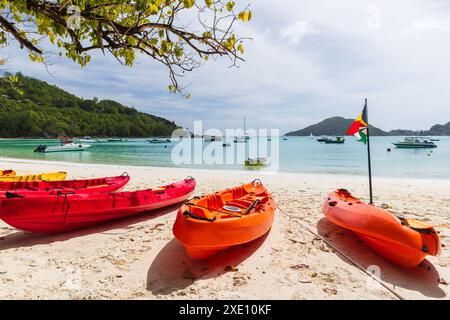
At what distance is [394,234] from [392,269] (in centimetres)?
56

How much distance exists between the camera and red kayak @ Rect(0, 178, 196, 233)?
480 centimetres

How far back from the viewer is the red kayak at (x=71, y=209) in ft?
15.8

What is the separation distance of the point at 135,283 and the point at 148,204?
9.74ft

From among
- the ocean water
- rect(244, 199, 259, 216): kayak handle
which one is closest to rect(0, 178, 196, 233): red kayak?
rect(244, 199, 259, 216): kayak handle

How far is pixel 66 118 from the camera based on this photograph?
123000 mm

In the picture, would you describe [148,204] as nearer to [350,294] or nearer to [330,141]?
[350,294]

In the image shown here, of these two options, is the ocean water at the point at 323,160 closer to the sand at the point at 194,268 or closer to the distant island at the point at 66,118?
the sand at the point at 194,268

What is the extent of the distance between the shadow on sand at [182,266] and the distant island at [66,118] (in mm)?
103915

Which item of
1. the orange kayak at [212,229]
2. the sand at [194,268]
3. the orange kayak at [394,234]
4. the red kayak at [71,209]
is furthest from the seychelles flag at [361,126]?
the red kayak at [71,209]

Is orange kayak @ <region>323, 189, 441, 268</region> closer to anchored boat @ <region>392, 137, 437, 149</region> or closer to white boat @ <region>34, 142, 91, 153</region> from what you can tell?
white boat @ <region>34, 142, 91, 153</region>

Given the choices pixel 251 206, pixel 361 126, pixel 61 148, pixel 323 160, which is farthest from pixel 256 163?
pixel 61 148

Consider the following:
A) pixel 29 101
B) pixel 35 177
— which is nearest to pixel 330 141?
pixel 35 177

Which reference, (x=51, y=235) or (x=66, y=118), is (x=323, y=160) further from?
(x=66, y=118)
